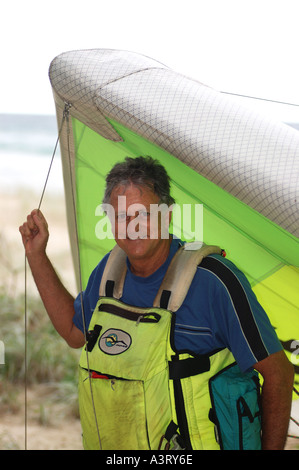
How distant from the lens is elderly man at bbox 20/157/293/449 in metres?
1.62

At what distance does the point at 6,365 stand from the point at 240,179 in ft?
12.2

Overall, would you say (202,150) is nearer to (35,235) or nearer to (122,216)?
(122,216)

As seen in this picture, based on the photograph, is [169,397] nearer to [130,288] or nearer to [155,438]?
[155,438]

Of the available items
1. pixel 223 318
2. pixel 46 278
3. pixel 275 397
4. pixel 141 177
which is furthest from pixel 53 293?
pixel 275 397

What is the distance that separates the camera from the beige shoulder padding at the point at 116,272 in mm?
1857

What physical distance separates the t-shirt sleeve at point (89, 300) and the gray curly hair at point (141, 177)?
0.27m

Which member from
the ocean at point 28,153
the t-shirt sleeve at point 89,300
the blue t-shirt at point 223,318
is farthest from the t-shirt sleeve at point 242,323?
the ocean at point 28,153

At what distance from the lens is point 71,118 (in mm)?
2414

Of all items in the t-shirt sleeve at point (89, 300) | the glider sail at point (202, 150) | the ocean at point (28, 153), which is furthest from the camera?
the ocean at point (28, 153)

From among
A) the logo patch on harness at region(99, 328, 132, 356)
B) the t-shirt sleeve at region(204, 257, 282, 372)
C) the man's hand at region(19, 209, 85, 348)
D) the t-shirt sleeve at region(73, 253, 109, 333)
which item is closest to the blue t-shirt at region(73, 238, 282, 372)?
the t-shirt sleeve at region(204, 257, 282, 372)

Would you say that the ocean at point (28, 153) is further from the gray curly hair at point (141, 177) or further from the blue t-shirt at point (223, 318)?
the blue t-shirt at point (223, 318)

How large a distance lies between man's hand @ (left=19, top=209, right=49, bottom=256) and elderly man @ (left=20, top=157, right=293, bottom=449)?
1.17ft

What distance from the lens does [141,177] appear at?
71.6 inches
